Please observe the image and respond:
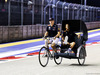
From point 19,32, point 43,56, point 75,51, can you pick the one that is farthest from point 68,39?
point 19,32

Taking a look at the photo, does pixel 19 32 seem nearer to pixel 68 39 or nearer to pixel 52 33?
pixel 52 33

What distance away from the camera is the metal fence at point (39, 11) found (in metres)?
24.8

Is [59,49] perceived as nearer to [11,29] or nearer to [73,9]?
[11,29]

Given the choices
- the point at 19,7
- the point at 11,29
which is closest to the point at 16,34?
the point at 11,29

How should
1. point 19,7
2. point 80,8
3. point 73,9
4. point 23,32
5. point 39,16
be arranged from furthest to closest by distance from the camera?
point 80,8, point 73,9, point 39,16, point 19,7, point 23,32

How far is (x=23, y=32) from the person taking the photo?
20594mm

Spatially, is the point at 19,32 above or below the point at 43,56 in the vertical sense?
above

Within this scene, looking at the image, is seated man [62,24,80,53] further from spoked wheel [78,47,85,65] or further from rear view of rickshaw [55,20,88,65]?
spoked wheel [78,47,85,65]

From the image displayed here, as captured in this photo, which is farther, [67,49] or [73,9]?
[73,9]

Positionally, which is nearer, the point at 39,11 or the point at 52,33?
the point at 52,33

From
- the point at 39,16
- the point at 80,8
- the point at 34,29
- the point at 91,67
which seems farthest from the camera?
the point at 80,8

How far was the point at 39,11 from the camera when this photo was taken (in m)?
29.5

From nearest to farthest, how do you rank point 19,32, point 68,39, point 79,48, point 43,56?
point 43,56, point 79,48, point 68,39, point 19,32

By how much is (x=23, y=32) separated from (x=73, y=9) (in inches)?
716
